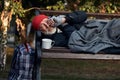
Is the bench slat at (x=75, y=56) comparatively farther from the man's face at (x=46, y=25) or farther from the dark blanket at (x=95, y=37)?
the man's face at (x=46, y=25)

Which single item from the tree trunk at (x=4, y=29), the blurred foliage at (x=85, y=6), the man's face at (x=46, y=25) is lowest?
the tree trunk at (x=4, y=29)

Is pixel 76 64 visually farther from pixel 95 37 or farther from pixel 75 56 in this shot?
pixel 75 56

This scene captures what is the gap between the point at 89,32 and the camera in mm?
5414

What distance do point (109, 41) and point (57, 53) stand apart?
2.19 feet

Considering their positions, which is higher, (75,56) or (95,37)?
(95,37)

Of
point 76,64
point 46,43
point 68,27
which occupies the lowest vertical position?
point 76,64

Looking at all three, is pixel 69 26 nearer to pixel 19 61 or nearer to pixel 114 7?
pixel 19 61

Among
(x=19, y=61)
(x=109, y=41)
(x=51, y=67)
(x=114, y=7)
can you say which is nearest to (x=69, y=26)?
(x=109, y=41)

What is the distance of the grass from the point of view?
29.2 feet

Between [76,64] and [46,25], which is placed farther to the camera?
[76,64]

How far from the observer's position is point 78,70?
10203 millimetres

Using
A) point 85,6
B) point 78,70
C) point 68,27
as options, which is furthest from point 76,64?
point 68,27

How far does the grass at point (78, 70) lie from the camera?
890 centimetres

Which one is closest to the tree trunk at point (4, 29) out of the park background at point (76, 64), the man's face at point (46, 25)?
the park background at point (76, 64)
